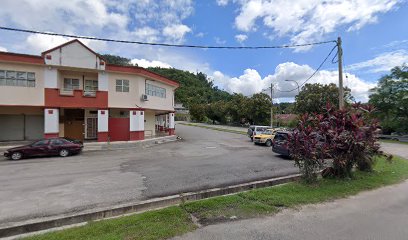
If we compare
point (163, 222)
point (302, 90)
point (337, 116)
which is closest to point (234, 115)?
point (302, 90)

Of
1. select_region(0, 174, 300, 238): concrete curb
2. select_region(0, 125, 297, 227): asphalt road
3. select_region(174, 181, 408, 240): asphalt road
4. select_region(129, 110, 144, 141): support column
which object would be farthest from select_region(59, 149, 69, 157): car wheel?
select_region(174, 181, 408, 240): asphalt road

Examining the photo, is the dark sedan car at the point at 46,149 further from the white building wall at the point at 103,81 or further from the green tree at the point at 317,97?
the green tree at the point at 317,97

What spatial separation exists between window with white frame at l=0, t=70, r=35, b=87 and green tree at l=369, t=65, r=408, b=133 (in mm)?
41862

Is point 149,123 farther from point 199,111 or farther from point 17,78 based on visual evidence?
point 199,111

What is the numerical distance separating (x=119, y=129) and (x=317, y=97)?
99.6 feet

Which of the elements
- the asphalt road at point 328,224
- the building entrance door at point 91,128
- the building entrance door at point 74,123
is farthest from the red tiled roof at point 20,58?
the asphalt road at point 328,224

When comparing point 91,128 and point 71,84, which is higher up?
point 71,84

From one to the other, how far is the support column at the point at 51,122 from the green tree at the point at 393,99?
4022 cm

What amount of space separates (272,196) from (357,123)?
454 centimetres

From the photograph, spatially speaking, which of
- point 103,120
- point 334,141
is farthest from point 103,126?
point 334,141

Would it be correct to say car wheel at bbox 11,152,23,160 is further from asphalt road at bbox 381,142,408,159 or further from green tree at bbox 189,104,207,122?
green tree at bbox 189,104,207,122

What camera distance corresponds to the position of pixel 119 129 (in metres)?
21.0

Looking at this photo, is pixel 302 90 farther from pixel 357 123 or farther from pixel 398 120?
pixel 357 123

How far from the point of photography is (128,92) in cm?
2108
